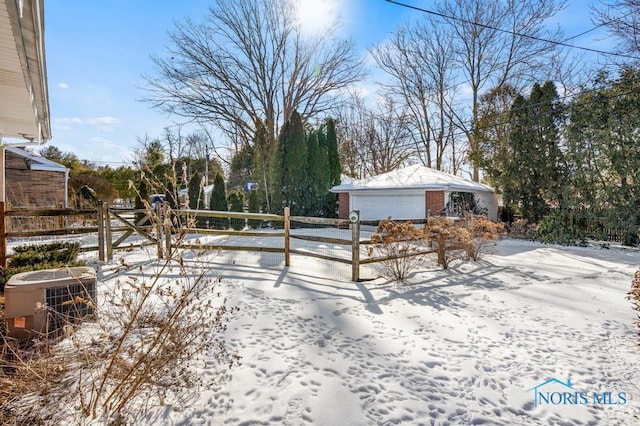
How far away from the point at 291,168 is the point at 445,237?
11391 mm

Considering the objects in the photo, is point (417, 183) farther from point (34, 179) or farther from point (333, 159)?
point (34, 179)

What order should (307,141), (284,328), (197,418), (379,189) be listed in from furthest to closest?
(307,141), (379,189), (284,328), (197,418)

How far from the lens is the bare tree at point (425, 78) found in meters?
20.9

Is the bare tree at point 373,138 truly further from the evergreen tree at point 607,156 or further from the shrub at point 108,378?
the shrub at point 108,378

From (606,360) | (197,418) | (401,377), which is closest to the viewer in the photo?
(197,418)

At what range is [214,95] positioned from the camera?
1847 centimetres

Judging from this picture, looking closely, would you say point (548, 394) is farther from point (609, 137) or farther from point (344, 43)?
point (344, 43)

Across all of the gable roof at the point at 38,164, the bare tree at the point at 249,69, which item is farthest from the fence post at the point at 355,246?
the gable roof at the point at 38,164

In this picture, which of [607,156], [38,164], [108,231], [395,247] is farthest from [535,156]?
[38,164]

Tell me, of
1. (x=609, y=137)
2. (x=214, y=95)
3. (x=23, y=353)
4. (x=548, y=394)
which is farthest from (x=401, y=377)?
(x=214, y=95)

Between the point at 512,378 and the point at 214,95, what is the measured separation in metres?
19.2

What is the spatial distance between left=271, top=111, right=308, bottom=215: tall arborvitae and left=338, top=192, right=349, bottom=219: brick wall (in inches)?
75.6

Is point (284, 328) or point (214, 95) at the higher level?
point (214, 95)

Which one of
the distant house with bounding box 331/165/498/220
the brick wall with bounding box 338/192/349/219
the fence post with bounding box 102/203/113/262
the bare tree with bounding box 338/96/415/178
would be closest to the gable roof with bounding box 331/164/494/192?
the distant house with bounding box 331/165/498/220
